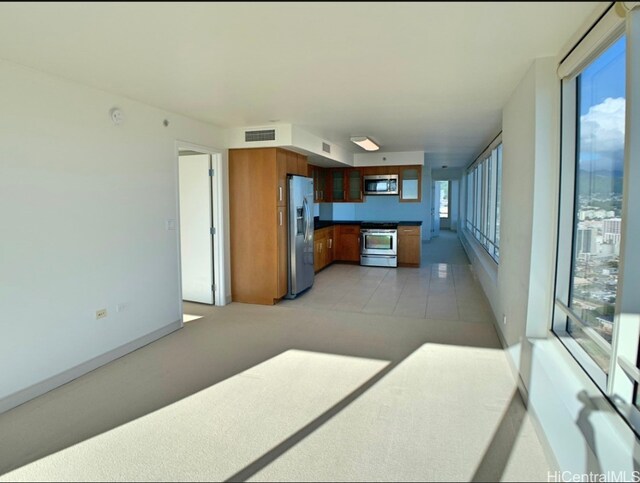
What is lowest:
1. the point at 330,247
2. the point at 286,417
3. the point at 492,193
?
the point at 286,417

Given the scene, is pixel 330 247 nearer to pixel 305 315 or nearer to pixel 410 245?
pixel 410 245

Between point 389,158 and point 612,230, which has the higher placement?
point 389,158

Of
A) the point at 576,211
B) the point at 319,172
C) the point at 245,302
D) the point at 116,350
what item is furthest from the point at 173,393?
the point at 319,172

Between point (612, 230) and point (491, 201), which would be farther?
point (491, 201)

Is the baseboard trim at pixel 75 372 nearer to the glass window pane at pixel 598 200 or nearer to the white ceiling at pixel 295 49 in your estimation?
the white ceiling at pixel 295 49

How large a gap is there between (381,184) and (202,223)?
465cm

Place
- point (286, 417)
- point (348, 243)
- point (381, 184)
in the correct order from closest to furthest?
1. point (286, 417)
2. point (381, 184)
3. point (348, 243)

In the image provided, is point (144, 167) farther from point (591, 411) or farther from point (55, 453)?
point (591, 411)

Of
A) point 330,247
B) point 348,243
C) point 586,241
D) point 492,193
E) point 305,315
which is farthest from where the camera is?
point 348,243

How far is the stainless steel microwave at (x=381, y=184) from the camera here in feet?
28.8

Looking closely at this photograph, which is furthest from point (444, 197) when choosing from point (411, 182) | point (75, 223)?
point (75, 223)

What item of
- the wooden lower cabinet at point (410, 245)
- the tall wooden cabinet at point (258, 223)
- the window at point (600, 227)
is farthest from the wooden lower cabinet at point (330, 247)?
the window at point (600, 227)

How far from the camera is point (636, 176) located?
181 cm

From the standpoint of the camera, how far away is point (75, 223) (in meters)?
3.29
